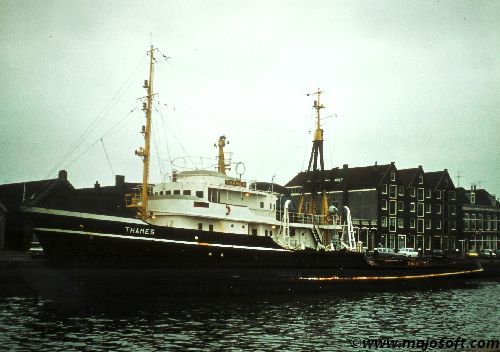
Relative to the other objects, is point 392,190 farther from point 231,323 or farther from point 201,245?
point 231,323

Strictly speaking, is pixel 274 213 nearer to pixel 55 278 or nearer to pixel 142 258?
pixel 142 258

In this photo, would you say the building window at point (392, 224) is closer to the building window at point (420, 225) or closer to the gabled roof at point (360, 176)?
the gabled roof at point (360, 176)

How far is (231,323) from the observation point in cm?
2141

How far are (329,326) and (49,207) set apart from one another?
15.3 meters

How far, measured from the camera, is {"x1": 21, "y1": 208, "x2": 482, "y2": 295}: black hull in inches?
1094

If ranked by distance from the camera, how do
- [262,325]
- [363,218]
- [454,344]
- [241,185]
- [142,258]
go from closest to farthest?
[454,344]
[262,325]
[142,258]
[241,185]
[363,218]

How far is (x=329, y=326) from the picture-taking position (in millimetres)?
21734

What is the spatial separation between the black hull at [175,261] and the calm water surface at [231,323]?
145 cm

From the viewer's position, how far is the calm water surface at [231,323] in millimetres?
17844

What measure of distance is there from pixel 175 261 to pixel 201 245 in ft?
5.91

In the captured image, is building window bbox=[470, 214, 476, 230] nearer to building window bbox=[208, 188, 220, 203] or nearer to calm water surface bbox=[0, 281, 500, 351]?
calm water surface bbox=[0, 281, 500, 351]

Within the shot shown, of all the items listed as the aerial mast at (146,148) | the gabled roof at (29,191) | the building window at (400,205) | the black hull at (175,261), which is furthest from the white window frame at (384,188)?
the aerial mast at (146,148)

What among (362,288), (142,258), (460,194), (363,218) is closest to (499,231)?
(460,194)

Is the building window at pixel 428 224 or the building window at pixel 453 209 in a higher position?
the building window at pixel 453 209
